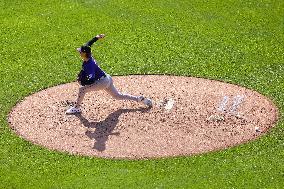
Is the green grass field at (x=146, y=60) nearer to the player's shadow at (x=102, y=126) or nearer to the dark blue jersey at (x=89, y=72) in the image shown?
the player's shadow at (x=102, y=126)

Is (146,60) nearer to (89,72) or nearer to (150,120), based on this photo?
(150,120)

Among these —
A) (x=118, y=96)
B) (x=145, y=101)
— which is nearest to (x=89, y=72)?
(x=118, y=96)

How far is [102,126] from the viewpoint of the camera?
1415 centimetres

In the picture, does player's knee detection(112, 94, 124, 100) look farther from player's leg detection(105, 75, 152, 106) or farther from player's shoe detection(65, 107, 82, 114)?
player's shoe detection(65, 107, 82, 114)

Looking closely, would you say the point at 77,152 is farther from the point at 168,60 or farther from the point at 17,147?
the point at 168,60

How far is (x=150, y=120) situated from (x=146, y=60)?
3694mm

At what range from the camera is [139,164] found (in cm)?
1268

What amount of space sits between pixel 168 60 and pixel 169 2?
15.7ft

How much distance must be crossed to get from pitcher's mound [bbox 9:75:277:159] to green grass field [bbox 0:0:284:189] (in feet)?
1.00

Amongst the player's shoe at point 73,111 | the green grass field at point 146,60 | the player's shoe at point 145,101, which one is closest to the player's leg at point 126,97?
the player's shoe at point 145,101

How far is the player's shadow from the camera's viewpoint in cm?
1354

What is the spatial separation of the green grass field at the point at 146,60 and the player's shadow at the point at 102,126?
73cm

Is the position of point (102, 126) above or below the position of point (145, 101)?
below

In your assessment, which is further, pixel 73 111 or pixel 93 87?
pixel 73 111
